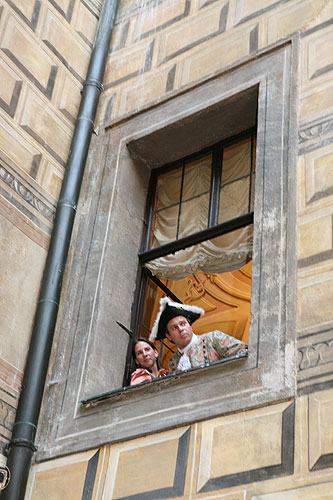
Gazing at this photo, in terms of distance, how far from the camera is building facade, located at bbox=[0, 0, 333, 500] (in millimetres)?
5238

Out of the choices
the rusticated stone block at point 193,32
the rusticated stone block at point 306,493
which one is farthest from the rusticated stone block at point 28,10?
the rusticated stone block at point 306,493

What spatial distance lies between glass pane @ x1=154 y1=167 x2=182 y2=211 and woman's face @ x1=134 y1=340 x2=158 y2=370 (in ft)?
4.41

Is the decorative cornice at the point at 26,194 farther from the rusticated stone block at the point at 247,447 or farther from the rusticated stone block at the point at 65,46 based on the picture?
the rusticated stone block at the point at 247,447

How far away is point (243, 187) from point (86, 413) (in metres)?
2.12

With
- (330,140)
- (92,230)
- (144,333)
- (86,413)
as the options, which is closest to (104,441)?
(86,413)

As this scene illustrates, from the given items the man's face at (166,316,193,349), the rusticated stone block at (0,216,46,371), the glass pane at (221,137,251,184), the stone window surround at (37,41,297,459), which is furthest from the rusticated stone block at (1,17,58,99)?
the man's face at (166,316,193,349)

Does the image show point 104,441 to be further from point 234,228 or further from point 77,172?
point 77,172

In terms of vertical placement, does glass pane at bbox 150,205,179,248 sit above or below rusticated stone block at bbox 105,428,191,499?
above

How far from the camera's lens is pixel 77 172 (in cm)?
737

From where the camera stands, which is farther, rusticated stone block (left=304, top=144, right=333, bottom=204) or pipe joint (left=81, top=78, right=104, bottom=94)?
pipe joint (left=81, top=78, right=104, bottom=94)

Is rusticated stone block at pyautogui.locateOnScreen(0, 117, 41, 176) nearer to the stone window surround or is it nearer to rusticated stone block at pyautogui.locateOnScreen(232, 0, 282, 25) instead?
the stone window surround

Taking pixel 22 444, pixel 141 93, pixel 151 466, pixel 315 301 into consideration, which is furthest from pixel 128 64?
pixel 151 466

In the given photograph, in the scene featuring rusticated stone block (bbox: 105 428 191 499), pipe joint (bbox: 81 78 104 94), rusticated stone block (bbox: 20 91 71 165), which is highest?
pipe joint (bbox: 81 78 104 94)

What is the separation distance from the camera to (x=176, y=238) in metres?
7.13
